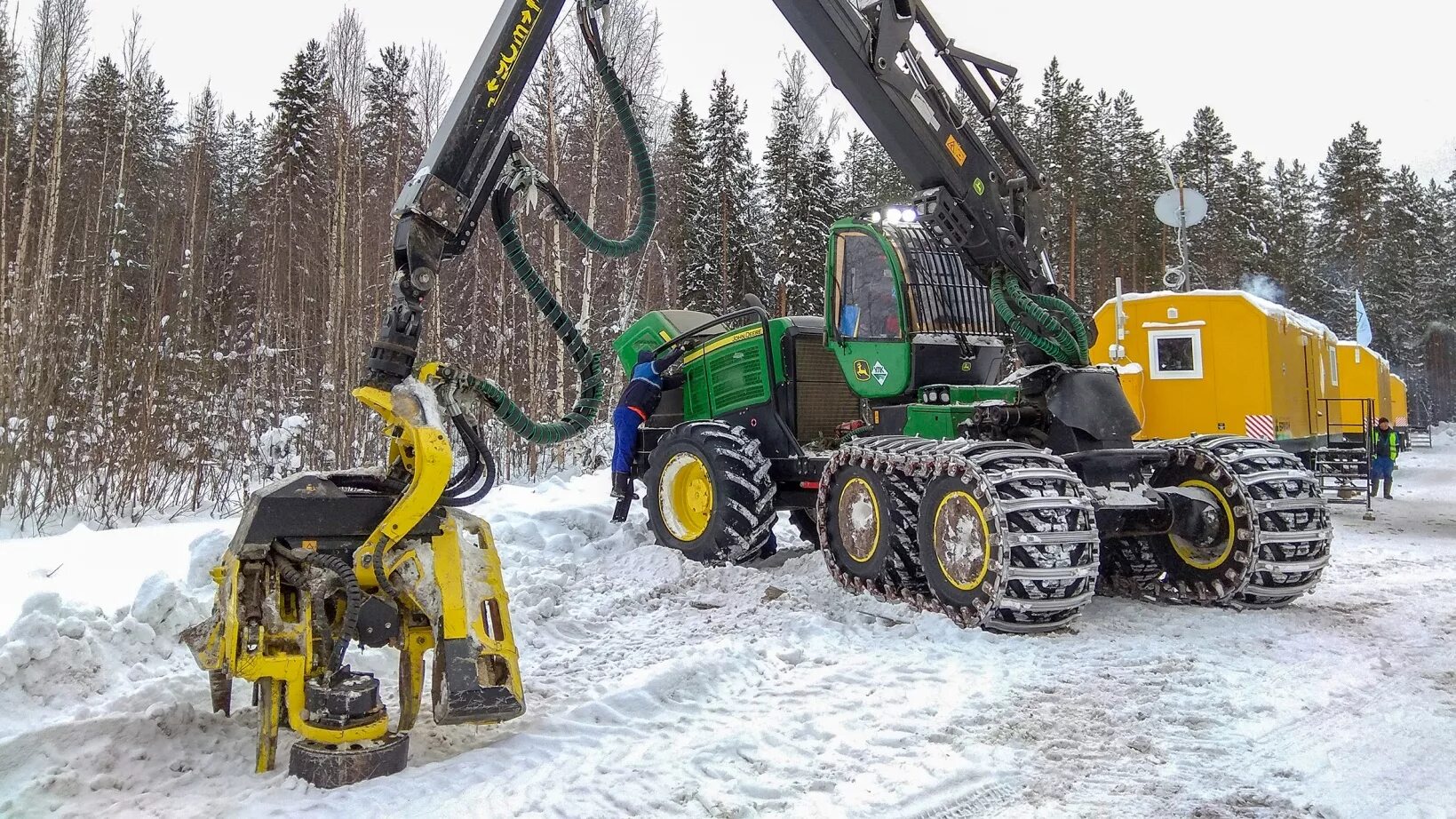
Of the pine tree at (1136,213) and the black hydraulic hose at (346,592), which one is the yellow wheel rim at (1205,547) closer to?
the black hydraulic hose at (346,592)

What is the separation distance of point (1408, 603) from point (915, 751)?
4.54m

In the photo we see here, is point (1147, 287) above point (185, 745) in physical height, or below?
above

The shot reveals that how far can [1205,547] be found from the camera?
18.4 ft

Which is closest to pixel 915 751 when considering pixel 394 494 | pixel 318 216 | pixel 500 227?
pixel 394 494

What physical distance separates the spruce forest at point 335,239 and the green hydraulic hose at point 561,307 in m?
5.83

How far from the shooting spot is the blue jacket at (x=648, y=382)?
25.6 ft

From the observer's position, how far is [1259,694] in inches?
152

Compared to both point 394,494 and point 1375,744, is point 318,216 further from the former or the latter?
point 1375,744

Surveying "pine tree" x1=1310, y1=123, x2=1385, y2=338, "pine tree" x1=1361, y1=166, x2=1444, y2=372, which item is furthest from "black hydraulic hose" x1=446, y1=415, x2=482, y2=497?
"pine tree" x1=1361, y1=166, x2=1444, y2=372

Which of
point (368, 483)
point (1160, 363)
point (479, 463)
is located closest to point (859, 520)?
point (479, 463)

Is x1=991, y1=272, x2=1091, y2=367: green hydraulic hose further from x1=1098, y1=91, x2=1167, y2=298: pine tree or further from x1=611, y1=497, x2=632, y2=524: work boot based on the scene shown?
x1=1098, y1=91, x2=1167, y2=298: pine tree

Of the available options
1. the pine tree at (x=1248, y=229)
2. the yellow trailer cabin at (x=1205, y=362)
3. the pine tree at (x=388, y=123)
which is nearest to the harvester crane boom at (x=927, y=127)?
the yellow trailer cabin at (x=1205, y=362)

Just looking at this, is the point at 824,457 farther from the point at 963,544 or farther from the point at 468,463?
the point at 468,463

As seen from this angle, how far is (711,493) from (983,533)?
2.72 meters
